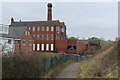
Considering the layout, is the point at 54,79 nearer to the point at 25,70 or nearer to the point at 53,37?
the point at 25,70

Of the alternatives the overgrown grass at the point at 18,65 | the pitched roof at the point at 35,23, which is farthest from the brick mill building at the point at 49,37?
the overgrown grass at the point at 18,65

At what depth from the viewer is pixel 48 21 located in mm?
90312

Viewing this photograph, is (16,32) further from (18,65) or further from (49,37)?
(18,65)

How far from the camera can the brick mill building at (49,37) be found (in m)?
76.1

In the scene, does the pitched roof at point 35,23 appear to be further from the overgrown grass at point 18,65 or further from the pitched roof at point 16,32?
the overgrown grass at point 18,65

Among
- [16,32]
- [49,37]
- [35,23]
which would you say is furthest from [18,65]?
[35,23]

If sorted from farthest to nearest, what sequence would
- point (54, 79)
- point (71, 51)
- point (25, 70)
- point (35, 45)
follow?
point (35, 45)
point (71, 51)
point (54, 79)
point (25, 70)

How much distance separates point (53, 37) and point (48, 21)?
648cm

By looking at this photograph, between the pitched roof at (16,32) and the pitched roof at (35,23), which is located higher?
the pitched roof at (35,23)

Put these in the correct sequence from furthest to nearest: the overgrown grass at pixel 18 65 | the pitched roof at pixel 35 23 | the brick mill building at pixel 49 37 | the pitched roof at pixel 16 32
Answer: the pitched roof at pixel 35 23, the brick mill building at pixel 49 37, the pitched roof at pixel 16 32, the overgrown grass at pixel 18 65

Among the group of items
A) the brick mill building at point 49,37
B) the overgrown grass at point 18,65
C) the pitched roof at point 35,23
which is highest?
the pitched roof at point 35,23

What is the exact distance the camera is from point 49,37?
87875mm

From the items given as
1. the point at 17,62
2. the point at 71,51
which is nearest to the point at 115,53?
the point at 17,62

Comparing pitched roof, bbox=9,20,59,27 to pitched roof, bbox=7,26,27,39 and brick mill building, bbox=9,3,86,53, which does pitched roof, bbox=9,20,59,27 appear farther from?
pitched roof, bbox=7,26,27,39
